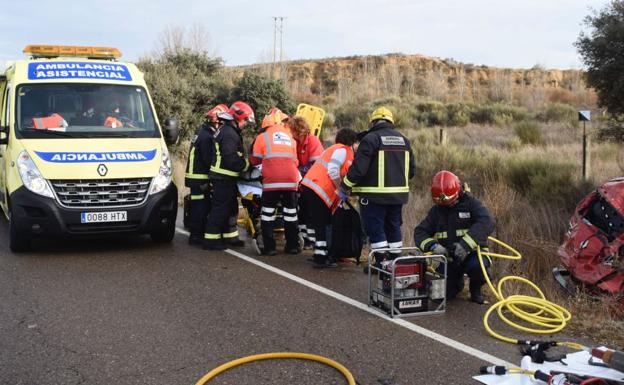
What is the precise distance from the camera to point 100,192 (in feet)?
26.4

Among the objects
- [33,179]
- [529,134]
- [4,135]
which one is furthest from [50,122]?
[529,134]

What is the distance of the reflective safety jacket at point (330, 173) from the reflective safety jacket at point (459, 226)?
158 centimetres

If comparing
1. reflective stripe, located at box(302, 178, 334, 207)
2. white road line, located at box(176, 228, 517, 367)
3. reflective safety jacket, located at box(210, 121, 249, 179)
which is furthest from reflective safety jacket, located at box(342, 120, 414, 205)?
reflective safety jacket, located at box(210, 121, 249, 179)

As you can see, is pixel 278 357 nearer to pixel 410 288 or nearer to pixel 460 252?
pixel 410 288

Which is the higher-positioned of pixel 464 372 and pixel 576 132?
pixel 576 132

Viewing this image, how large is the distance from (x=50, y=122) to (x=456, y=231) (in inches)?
220

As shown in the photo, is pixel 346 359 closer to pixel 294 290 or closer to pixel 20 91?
pixel 294 290

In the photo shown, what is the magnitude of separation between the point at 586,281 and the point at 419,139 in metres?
16.1

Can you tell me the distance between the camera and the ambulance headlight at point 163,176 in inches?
332

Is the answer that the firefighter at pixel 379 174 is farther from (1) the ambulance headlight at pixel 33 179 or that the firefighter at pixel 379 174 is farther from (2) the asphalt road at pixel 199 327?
(1) the ambulance headlight at pixel 33 179

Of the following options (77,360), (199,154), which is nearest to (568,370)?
(77,360)

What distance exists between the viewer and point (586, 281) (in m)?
6.65

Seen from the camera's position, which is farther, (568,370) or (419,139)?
(419,139)

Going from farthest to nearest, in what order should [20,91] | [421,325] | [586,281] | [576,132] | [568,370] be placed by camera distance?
[576,132] → [20,91] → [586,281] → [421,325] → [568,370]
